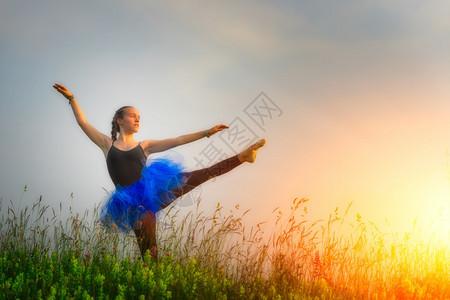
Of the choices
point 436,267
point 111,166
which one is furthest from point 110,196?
point 436,267

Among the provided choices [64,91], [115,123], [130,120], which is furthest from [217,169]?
[64,91]

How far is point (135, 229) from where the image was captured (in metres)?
5.78

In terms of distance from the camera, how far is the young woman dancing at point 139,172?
19.2ft

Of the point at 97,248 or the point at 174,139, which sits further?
the point at 174,139

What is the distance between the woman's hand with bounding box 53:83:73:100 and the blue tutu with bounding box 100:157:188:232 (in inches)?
61.1

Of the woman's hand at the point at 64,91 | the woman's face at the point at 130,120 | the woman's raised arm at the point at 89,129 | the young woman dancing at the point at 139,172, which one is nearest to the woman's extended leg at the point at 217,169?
the young woman dancing at the point at 139,172

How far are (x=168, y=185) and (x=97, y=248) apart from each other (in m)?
1.20

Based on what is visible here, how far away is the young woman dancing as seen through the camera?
19.2 feet

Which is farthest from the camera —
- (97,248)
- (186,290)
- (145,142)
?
(145,142)

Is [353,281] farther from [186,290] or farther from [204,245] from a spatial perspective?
[186,290]

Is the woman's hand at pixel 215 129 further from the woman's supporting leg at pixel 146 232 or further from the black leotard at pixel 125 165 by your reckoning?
the woman's supporting leg at pixel 146 232

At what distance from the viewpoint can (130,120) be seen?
21.1 ft

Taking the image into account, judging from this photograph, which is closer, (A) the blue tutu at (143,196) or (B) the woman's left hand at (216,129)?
(A) the blue tutu at (143,196)

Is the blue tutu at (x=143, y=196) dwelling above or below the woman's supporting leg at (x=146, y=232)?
above
